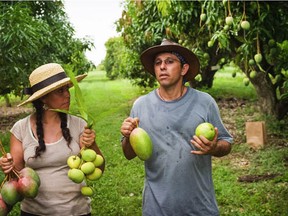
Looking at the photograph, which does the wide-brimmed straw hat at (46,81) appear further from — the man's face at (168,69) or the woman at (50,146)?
the man's face at (168,69)

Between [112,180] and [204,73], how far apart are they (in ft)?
31.7

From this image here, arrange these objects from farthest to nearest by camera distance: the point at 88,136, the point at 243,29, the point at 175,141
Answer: the point at 243,29
the point at 175,141
the point at 88,136

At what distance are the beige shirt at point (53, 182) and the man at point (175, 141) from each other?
0.37 metres

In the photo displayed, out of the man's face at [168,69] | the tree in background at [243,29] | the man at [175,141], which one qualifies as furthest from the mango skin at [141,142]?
the tree in background at [243,29]

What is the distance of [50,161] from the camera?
238 cm

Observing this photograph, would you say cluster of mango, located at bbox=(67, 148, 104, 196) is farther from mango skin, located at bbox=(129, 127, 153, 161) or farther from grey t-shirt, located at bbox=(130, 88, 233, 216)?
grey t-shirt, located at bbox=(130, 88, 233, 216)

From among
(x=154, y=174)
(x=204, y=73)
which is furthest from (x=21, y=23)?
(x=204, y=73)

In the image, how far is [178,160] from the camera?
2309 millimetres

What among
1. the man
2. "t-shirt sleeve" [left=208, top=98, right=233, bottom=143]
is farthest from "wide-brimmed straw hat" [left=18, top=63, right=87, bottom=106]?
"t-shirt sleeve" [left=208, top=98, right=233, bottom=143]

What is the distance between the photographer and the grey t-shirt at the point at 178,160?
2303 millimetres

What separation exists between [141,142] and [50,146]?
57cm

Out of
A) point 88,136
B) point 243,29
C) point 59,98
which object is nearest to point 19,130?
point 59,98

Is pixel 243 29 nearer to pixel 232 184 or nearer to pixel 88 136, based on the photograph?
pixel 232 184

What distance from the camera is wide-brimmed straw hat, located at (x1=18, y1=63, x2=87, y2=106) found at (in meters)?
2.36
